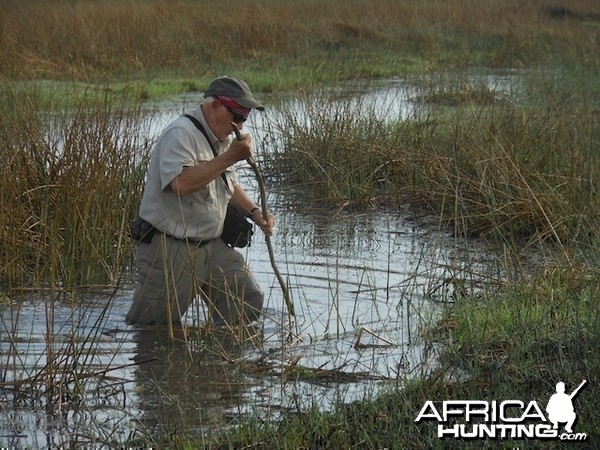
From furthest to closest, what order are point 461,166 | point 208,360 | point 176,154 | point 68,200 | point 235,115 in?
point 461,166, point 68,200, point 235,115, point 176,154, point 208,360

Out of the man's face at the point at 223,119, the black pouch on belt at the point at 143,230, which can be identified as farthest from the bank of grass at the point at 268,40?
the black pouch on belt at the point at 143,230

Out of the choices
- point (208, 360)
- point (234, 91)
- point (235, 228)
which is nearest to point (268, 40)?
point (235, 228)

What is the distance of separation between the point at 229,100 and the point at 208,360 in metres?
1.32

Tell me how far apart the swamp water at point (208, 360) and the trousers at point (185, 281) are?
10cm

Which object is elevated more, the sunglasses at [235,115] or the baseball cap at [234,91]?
the baseball cap at [234,91]

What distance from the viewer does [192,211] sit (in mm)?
5891

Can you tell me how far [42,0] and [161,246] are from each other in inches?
746

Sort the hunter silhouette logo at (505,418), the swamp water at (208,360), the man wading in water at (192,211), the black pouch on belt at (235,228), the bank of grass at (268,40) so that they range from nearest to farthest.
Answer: the hunter silhouette logo at (505,418), the swamp water at (208,360), the man wading in water at (192,211), the black pouch on belt at (235,228), the bank of grass at (268,40)

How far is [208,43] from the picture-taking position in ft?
66.1

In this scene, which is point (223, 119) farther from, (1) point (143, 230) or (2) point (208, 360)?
(2) point (208, 360)

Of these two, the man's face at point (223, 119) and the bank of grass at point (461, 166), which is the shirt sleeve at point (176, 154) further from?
the bank of grass at point (461, 166)

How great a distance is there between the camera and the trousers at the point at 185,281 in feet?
19.2

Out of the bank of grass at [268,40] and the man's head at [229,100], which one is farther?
the bank of grass at [268,40]

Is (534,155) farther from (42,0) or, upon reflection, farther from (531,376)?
(42,0)
